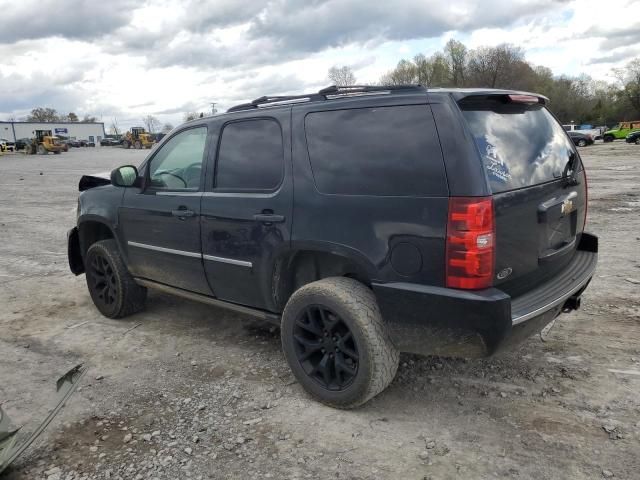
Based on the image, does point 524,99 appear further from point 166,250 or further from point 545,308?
point 166,250

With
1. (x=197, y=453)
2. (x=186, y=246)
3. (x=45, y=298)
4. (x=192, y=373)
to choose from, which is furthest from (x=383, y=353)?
(x=45, y=298)

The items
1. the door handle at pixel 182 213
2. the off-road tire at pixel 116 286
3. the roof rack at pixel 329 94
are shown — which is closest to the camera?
the roof rack at pixel 329 94

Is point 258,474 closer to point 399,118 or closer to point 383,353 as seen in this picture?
point 383,353

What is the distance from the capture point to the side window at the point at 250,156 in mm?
3525

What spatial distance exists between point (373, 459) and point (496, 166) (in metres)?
1.70

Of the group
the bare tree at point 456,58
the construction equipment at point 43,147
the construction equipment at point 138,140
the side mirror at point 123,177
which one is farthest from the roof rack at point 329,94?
the bare tree at point 456,58

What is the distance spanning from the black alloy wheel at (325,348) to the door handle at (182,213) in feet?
4.17

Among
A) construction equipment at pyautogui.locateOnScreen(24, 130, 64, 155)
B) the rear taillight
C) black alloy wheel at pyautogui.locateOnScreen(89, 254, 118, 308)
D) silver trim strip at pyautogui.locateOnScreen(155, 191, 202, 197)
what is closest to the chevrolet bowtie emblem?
the rear taillight

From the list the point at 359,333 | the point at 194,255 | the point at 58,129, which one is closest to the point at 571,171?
the point at 359,333

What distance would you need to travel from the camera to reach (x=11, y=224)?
1073 cm

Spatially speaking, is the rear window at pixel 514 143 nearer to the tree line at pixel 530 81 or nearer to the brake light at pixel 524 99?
the brake light at pixel 524 99

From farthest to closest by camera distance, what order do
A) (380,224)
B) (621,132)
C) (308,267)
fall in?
(621,132), (308,267), (380,224)

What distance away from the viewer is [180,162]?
4.29m

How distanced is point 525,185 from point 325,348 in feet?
5.03
